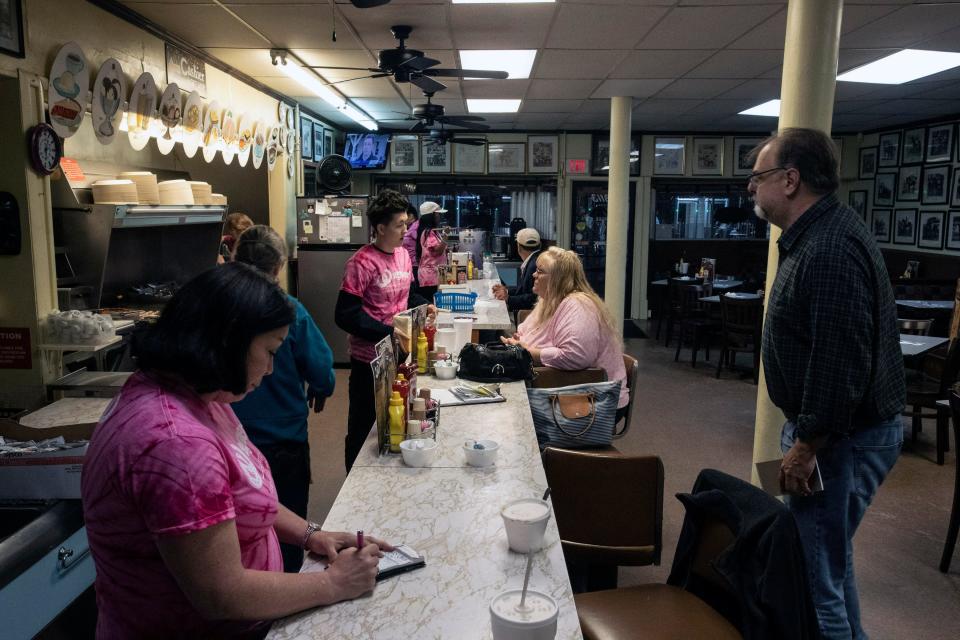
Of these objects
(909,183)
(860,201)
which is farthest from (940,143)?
(860,201)

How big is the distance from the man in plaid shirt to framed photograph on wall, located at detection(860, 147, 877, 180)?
10.1m

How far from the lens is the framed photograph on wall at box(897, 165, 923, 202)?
9.78 metres

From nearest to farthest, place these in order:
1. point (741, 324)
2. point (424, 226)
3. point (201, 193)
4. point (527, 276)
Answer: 1. point (201, 193)
2. point (527, 276)
3. point (741, 324)
4. point (424, 226)

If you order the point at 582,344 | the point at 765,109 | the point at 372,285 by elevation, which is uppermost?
the point at 765,109

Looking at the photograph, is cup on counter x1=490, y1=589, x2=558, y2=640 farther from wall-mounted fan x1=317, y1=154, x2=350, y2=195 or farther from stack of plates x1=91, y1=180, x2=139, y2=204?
wall-mounted fan x1=317, y1=154, x2=350, y2=195

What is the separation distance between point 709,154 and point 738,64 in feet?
17.2

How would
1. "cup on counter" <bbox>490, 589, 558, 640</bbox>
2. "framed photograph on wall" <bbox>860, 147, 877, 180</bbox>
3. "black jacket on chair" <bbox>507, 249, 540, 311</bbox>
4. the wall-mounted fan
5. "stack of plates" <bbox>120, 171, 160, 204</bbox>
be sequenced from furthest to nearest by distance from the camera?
1. "framed photograph on wall" <bbox>860, 147, 877, 180</bbox>
2. the wall-mounted fan
3. "black jacket on chair" <bbox>507, 249, 540, 311</bbox>
4. "stack of plates" <bbox>120, 171, 160, 204</bbox>
5. "cup on counter" <bbox>490, 589, 558, 640</bbox>

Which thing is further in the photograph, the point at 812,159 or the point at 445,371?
the point at 445,371

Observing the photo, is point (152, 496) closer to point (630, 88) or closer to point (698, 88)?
point (630, 88)

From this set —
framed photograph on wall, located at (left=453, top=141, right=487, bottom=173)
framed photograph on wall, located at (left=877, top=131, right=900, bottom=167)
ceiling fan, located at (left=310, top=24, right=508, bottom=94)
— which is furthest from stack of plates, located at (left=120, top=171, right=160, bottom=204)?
framed photograph on wall, located at (left=877, top=131, right=900, bottom=167)

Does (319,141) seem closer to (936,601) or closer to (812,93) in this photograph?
(812,93)

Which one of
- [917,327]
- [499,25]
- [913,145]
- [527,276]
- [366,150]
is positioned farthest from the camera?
[366,150]

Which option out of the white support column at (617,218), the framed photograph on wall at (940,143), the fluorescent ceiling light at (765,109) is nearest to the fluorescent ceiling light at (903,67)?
the fluorescent ceiling light at (765,109)

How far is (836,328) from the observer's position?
6.74 feet
